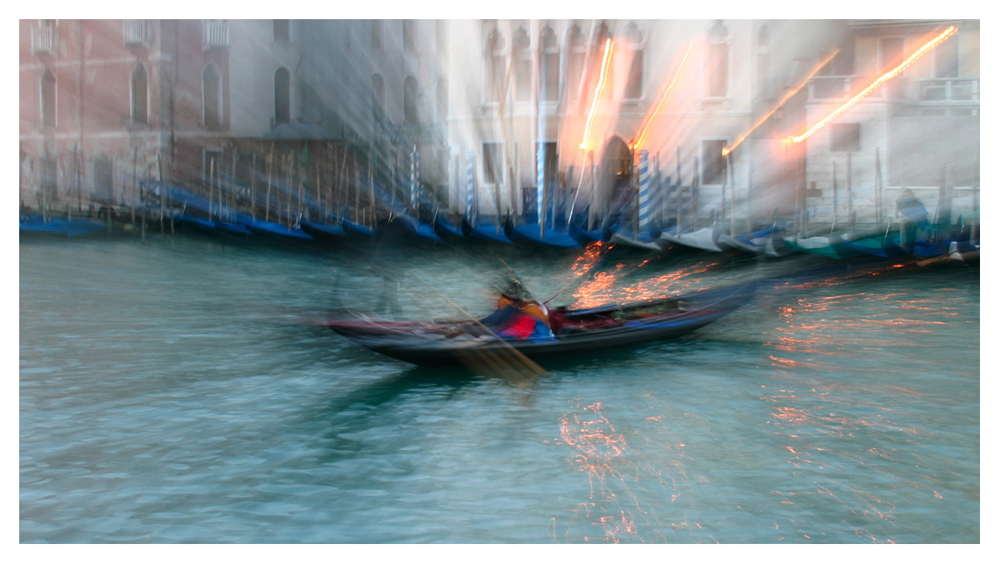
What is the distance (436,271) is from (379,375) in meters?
3.42

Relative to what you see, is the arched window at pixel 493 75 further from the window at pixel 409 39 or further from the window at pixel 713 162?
the window at pixel 713 162

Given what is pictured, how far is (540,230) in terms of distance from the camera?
7.11m

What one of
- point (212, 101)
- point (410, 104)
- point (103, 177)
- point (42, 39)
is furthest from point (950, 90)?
point (212, 101)

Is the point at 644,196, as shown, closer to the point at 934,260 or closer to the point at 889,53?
the point at 934,260

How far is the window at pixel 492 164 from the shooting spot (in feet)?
23.5

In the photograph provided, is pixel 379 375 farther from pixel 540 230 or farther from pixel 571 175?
pixel 571 175

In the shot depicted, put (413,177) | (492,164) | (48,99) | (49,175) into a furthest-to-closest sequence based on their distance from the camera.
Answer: (492,164)
(413,177)
(49,175)
(48,99)

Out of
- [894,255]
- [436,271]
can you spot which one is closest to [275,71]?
[436,271]

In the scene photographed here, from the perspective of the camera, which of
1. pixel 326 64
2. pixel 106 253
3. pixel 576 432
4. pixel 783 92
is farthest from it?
pixel 326 64

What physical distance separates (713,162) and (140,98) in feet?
16.5

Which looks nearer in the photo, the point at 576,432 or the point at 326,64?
the point at 576,432

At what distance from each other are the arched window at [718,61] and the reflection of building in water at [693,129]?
24mm

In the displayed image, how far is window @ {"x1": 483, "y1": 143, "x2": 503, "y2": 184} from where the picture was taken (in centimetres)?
715

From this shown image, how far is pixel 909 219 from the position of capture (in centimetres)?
609
